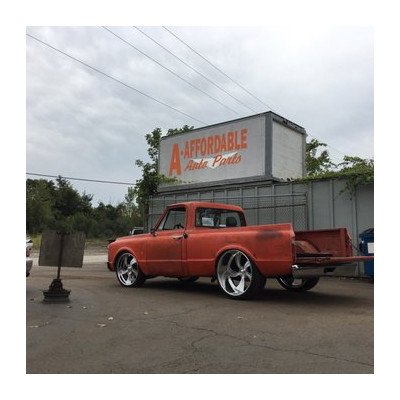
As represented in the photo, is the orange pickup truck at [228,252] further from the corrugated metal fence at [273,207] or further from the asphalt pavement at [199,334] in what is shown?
the corrugated metal fence at [273,207]

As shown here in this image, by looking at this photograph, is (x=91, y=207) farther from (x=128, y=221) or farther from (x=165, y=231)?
(x=165, y=231)

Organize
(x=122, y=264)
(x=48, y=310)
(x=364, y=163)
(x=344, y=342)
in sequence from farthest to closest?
(x=364, y=163) → (x=122, y=264) → (x=48, y=310) → (x=344, y=342)

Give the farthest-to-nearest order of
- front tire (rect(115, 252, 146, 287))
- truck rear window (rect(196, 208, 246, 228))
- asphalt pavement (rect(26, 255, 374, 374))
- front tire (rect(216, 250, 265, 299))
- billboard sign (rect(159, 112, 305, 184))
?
billboard sign (rect(159, 112, 305, 184))
front tire (rect(115, 252, 146, 287))
truck rear window (rect(196, 208, 246, 228))
front tire (rect(216, 250, 265, 299))
asphalt pavement (rect(26, 255, 374, 374))

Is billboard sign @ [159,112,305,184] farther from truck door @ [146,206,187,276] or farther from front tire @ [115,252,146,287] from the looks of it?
front tire @ [115,252,146,287]

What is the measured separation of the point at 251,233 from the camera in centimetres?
686

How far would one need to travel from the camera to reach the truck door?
805cm

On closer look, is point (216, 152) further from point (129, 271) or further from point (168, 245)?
point (168, 245)

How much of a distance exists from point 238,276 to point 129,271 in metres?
2.82

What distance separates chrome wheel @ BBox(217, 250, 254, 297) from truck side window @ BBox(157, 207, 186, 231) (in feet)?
4.17

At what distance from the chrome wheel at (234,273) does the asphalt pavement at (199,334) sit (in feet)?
0.83

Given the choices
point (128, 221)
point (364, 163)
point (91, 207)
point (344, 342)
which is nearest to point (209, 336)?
point (344, 342)

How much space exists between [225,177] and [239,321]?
10.1 metres

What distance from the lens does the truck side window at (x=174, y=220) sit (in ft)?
27.1

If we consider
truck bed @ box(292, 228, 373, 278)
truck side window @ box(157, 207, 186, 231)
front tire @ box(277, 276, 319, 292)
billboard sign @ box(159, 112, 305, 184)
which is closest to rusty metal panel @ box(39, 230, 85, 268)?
truck side window @ box(157, 207, 186, 231)
